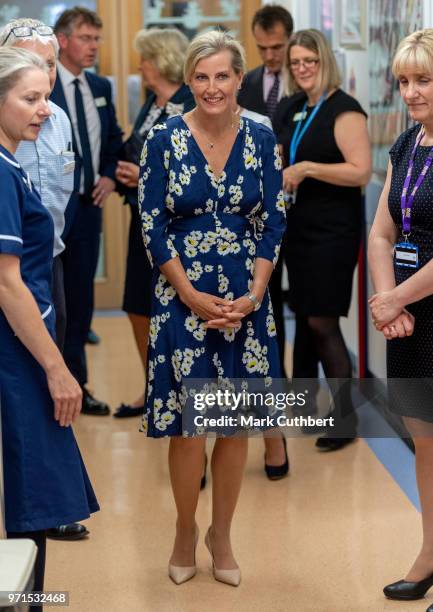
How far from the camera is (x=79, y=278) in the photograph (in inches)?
197

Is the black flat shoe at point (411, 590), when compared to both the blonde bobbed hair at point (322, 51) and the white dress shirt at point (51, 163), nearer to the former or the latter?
the white dress shirt at point (51, 163)

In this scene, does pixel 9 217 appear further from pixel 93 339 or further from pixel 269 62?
pixel 93 339

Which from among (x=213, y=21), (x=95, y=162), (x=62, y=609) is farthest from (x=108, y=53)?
(x=62, y=609)

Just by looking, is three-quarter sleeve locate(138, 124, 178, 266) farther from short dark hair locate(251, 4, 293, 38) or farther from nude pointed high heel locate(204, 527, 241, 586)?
short dark hair locate(251, 4, 293, 38)

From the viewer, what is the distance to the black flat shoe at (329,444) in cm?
463

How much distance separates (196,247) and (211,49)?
58cm

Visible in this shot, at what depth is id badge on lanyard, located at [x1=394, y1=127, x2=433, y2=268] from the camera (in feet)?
9.75

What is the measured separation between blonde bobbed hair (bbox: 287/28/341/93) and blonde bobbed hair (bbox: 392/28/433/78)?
147 centimetres

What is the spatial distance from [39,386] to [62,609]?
97 centimetres

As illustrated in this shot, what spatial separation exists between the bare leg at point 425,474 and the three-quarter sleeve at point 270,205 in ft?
2.20

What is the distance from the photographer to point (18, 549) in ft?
7.64

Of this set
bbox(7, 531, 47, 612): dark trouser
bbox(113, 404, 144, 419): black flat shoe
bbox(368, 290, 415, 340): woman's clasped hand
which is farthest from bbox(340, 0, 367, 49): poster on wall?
bbox(7, 531, 47, 612): dark trouser

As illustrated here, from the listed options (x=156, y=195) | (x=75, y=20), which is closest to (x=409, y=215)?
(x=156, y=195)

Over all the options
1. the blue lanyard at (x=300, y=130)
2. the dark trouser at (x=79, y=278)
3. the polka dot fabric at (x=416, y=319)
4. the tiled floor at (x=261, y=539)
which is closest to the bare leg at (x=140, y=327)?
the dark trouser at (x=79, y=278)
